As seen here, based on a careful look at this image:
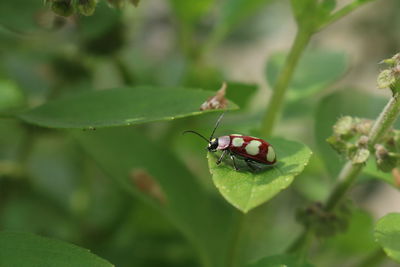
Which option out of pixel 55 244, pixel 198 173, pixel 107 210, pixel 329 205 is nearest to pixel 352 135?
pixel 329 205

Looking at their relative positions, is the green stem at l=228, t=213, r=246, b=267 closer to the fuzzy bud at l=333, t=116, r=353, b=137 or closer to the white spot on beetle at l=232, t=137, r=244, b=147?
the white spot on beetle at l=232, t=137, r=244, b=147

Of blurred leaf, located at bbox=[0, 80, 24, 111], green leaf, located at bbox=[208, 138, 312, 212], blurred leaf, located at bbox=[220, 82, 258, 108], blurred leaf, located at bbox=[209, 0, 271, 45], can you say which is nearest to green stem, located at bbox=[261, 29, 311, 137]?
blurred leaf, located at bbox=[220, 82, 258, 108]

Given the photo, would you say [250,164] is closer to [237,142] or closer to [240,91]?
[237,142]

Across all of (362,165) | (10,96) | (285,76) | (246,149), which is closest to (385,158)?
(362,165)

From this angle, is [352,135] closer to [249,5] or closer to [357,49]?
[249,5]

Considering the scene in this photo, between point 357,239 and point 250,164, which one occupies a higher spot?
point 250,164

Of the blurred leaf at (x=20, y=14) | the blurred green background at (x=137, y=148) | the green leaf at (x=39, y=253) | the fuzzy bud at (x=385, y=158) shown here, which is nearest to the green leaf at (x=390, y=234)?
the fuzzy bud at (x=385, y=158)
